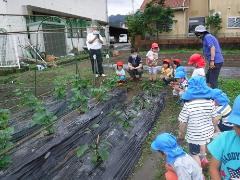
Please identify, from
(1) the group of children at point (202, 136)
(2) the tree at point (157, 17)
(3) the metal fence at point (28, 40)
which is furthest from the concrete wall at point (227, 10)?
(1) the group of children at point (202, 136)

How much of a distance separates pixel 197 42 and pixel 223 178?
19.8 metres

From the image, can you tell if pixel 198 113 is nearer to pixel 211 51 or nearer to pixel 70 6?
pixel 211 51

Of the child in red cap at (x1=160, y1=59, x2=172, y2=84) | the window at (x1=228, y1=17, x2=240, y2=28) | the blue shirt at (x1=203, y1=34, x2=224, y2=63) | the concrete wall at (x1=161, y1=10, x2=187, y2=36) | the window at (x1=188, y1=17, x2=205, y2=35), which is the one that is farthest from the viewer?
the concrete wall at (x1=161, y1=10, x2=187, y2=36)

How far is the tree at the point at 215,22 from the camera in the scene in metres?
22.6

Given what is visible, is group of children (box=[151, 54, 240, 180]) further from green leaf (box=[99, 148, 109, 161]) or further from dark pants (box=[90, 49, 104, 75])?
dark pants (box=[90, 49, 104, 75])

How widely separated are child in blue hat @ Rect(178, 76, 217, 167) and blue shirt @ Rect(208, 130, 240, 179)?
150cm

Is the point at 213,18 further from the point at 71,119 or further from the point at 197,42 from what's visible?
the point at 71,119

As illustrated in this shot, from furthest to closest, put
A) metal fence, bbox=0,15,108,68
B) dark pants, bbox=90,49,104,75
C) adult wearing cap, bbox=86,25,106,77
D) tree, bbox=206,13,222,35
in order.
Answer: tree, bbox=206,13,222,35, metal fence, bbox=0,15,108,68, dark pants, bbox=90,49,104,75, adult wearing cap, bbox=86,25,106,77

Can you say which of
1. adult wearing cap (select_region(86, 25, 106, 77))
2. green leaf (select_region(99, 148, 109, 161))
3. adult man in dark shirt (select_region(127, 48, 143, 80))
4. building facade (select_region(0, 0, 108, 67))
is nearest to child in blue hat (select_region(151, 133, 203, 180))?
green leaf (select_region(99, 148, 109, 161))

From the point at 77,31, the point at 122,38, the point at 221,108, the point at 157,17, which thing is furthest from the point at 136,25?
the point at 122,38

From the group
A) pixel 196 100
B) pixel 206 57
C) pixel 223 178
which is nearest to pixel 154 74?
pixel 206 57

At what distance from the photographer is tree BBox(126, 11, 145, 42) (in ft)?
76.7

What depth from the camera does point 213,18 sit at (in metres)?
22.7

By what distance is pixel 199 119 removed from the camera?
3781 millimetres
